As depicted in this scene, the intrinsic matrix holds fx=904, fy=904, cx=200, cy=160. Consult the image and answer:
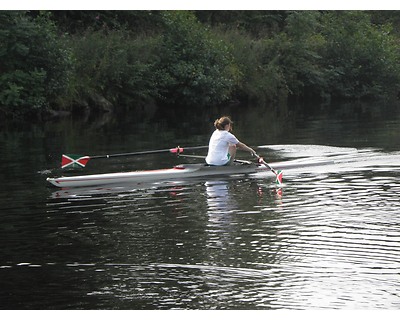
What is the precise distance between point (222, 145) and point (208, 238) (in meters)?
6.36

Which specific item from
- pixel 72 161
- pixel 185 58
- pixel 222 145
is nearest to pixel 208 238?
pixel 222 145

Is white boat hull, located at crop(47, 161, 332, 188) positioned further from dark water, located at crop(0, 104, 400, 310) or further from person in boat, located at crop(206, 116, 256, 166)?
dark water, located at crop(0, 104, 400, 310)

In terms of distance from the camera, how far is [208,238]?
13.8 m

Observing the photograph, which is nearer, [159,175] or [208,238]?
[208,238]

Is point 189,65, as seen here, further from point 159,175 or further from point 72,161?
point 159,175

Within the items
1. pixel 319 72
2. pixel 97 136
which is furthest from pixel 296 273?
pixel 319 72

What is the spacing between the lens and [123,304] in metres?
10.4

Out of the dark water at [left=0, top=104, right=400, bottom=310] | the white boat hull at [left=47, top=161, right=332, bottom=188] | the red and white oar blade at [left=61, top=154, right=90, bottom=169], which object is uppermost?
the red and white oar blade at [left=61, top=154, right=90, bottom=169]

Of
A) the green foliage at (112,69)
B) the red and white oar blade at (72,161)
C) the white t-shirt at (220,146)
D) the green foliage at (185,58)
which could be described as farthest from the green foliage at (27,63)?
the white t-shirt at (220,146)

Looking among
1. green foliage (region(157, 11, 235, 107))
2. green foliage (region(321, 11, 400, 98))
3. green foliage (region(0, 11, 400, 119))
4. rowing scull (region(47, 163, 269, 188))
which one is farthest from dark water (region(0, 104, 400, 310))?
green foliage (region(321, 11, 400, 98))

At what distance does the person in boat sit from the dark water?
1.86 feet

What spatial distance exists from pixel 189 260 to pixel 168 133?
20.2 meters

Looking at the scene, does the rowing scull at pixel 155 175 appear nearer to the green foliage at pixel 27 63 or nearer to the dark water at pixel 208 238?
the dark water at pixel 208 238

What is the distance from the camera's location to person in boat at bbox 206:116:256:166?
1978 centimetres
